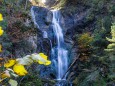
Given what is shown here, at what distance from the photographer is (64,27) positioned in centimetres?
1694

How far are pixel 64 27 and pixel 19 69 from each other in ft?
52.5

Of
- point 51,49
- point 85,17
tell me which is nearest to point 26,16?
point 51,49

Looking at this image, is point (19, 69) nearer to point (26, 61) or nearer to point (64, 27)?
point (26, 61)

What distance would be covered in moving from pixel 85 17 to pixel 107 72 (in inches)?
243

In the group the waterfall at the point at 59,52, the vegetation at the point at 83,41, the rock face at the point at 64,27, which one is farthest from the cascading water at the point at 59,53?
the vegetation at the point at 83,41

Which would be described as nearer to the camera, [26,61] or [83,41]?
[26,61]

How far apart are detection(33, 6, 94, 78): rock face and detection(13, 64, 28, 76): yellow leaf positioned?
43.4ft

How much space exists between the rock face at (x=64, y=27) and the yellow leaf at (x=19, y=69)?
13.2 metres

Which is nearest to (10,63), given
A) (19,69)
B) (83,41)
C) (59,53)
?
(19,69)

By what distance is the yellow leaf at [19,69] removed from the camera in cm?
97

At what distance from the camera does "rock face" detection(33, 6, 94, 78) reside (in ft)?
48.5

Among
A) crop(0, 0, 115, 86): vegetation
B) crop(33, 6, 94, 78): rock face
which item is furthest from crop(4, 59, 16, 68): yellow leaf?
crop(33, 6, 94, 78): rock face

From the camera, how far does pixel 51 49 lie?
1491 centimetres

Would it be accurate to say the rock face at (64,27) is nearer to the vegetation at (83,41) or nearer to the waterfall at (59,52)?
the vegetation at (83,41)
